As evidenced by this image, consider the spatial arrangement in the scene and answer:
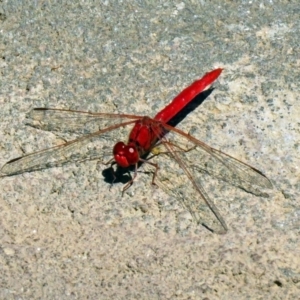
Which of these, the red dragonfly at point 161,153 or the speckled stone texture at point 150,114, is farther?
the red dragonfly at point 161,153

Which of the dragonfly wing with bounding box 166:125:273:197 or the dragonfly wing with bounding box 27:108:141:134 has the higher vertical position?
the dragonfly wing with bounding box 166:125:273:197

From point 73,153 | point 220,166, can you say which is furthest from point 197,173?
point 73,153

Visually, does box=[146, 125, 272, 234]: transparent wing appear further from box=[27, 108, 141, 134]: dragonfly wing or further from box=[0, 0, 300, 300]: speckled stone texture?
box=[27, 108, 141, 134]: dragonfly wing

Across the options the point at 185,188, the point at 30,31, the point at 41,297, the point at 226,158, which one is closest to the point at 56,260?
the point at 41,297

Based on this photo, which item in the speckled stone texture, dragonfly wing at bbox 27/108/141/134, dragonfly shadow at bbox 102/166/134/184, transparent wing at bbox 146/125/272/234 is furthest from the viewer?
dragonfly wing at bbox 27/108/141/134

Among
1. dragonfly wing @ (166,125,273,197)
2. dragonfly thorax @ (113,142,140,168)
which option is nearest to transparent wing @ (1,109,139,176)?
dragonfly thorax @ (113,142,140,168)

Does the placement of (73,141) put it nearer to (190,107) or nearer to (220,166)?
(190,107)

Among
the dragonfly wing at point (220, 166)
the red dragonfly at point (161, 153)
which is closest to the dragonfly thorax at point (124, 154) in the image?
the red dragonfly at point (161, 153)

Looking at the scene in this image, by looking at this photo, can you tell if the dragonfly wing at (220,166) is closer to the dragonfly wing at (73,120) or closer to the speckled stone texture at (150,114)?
the speckled stone texture at (150,114)
